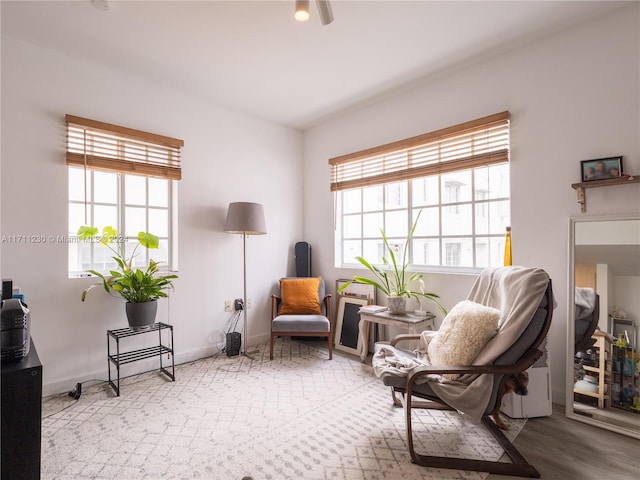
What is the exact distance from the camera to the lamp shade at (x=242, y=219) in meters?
3.37

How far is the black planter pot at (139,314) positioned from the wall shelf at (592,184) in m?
3.39

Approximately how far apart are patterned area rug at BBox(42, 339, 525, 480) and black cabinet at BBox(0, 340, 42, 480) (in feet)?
2.02

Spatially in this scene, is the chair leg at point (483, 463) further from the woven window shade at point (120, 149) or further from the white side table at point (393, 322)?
the woven window shade at point (120, 149)

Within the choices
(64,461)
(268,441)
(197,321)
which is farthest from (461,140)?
(64,461)

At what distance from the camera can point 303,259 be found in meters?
4.20

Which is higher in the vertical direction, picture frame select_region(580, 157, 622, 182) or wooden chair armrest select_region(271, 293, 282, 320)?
picture frame select_region(580, 157, 622, 182)

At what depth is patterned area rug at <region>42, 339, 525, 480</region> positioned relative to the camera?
68.4 inches

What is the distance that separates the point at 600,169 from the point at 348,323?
2.60m

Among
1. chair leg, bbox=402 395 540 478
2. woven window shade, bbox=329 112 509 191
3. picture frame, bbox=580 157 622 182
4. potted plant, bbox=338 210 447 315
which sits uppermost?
woven window shade, bbox=329 112 509 191

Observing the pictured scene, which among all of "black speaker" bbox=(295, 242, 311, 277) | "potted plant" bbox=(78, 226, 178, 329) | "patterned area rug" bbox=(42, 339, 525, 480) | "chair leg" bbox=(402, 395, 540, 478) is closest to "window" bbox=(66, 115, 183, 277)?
"potted plant" bbox=(78, 226, 178, 329)

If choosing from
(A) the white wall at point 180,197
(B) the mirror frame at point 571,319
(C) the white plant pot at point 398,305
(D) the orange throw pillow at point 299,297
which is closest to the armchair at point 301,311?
(D) the orange throw pillow at point 299,297

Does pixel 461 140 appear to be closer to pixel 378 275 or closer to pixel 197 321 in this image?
pixel 378 275

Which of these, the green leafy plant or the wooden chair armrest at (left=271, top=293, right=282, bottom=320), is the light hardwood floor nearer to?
the wooden chair armrest at (left=271, top=293, right=282, bottom=320)

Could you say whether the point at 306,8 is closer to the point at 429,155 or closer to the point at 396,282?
the point at 429,155
